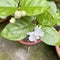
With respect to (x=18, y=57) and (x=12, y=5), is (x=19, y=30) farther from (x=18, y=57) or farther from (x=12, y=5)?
(x=18, y=57)

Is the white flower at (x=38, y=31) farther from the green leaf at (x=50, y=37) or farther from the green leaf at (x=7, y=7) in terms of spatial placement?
the green leaf at (x=7, y=7)

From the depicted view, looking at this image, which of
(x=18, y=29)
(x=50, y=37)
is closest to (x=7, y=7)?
(x=18, y=29)

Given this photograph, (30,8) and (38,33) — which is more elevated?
(30,8)

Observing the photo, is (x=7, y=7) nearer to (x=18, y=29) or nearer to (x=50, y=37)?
(x=18, y=29)

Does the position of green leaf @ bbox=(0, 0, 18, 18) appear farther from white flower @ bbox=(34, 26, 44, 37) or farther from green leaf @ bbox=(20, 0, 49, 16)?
white flower @ bbox=(34, 26, 44, 37)

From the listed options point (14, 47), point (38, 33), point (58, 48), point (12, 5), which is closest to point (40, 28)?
point (38, 33)

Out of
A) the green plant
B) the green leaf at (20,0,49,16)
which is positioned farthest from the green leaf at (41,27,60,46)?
the green leaf at (20,0,49,16)
